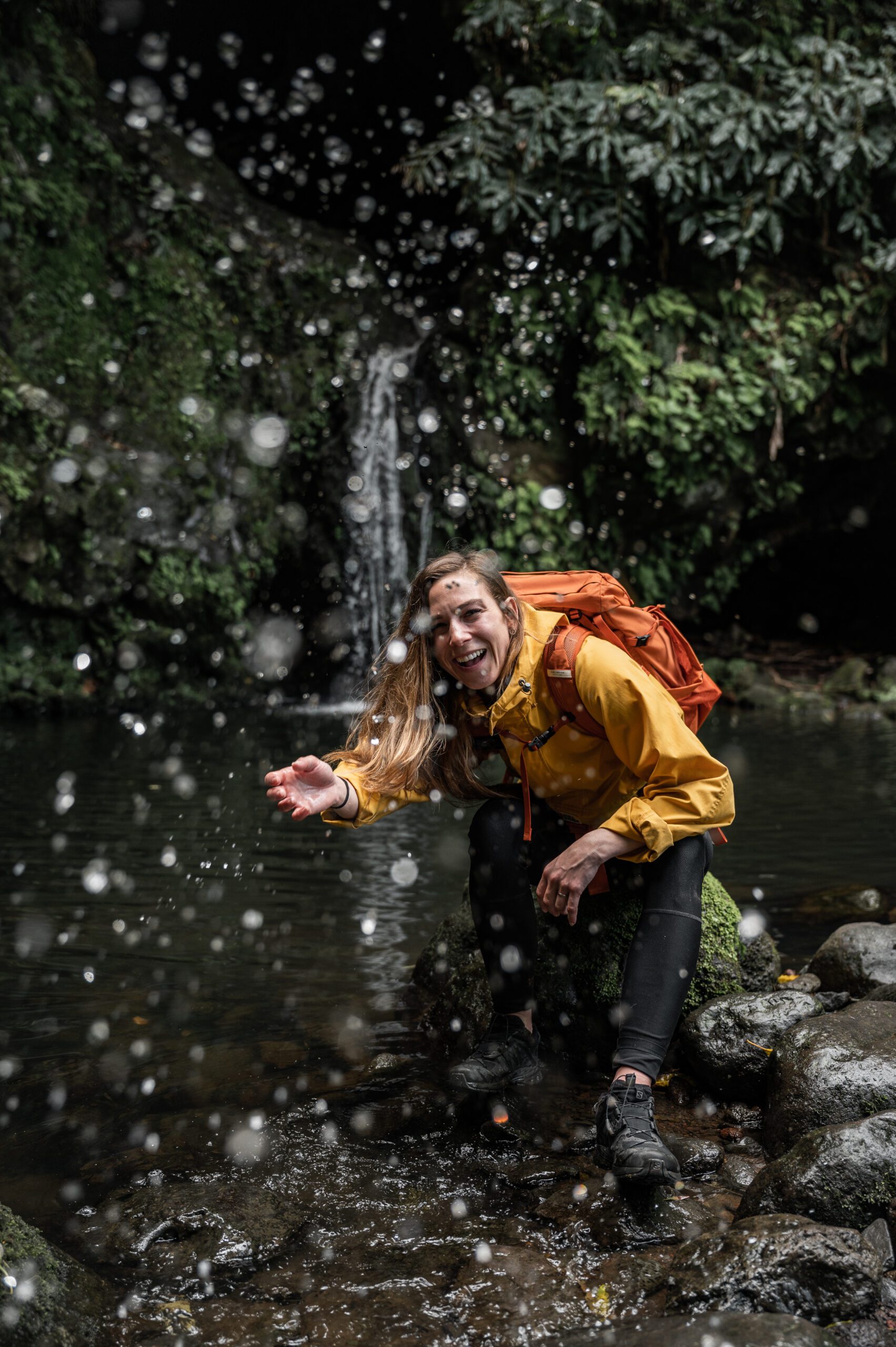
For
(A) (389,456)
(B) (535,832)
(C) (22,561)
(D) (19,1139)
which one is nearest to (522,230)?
(A) (389,456)

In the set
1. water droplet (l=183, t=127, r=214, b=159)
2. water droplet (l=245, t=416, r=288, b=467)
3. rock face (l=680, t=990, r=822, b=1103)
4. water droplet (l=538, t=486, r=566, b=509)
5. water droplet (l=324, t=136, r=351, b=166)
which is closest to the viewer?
rock face (l=680, t=990, r=822, b=1103)

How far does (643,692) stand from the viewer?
2.50 m

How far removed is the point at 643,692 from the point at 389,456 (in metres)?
10.7

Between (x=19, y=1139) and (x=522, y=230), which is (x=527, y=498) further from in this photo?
(x=19, y=1139)

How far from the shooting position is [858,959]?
3518 millimetres

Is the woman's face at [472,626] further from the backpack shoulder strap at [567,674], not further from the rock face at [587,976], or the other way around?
the rock face at [587,976]

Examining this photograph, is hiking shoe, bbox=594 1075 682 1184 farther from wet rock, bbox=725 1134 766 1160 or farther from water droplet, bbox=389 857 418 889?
water droplet, bbox=389 857 418 889

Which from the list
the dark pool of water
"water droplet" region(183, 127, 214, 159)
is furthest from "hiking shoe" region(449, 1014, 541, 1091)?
"water droplet" region(183, 127, 214, 159)

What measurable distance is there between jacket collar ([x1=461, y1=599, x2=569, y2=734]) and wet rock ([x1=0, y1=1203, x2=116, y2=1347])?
1534 millimetres

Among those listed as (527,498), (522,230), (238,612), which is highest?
(522,230)

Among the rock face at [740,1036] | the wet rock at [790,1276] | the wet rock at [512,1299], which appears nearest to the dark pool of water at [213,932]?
the wet rock at [512,1299]

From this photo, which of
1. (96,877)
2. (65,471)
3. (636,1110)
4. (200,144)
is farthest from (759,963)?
(200,144)

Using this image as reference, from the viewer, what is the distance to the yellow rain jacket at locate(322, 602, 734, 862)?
2.50m

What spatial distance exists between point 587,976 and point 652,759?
39.3 inches
